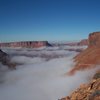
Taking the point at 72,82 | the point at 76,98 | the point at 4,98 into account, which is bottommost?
the point at 4,98

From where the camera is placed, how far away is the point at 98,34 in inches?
6550

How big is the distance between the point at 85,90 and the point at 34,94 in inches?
2818

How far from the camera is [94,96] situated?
2447 centimetres

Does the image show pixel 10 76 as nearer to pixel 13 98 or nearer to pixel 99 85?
pixel 13 98

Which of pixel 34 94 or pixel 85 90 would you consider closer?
pixel 85 90

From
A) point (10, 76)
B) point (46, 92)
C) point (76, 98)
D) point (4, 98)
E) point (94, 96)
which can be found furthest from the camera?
point (10, 76)

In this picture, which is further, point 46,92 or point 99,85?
point 46,92

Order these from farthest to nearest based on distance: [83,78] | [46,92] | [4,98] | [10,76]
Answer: [10,76], [4,98], [46,92], [83,78]

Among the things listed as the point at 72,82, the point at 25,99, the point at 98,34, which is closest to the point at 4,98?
the point at 25,99

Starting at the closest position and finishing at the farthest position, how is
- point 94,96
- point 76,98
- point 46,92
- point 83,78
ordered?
1. point 94,96
2. point 76,98
3. point 83,78
4. point 46,92

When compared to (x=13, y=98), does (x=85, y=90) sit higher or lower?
higher

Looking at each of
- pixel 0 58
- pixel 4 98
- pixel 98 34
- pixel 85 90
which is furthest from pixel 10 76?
pixel 85 90

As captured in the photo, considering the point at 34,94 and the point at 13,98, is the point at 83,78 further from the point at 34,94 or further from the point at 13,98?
the point at 13,98

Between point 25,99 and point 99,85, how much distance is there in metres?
69.0
